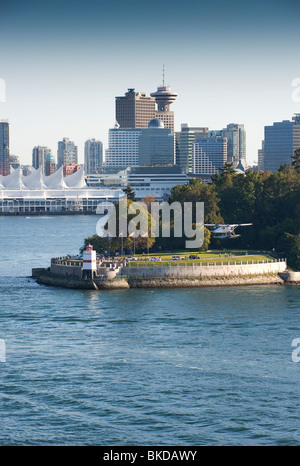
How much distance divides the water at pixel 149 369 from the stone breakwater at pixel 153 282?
5.64 ft

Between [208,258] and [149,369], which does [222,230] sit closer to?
[208,258]

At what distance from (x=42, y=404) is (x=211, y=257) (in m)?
32.6

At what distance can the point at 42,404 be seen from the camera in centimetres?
3266

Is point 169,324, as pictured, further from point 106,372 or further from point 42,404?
point 42,404

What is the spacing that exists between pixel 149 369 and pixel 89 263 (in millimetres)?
21630

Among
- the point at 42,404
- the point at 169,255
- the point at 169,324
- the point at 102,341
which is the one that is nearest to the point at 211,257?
the point at 169,255

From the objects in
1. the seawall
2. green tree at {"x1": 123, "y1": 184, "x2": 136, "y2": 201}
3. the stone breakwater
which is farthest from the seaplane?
green tree at {"x1": 123, "y1": 184, "x2": 136, "y2": 201}

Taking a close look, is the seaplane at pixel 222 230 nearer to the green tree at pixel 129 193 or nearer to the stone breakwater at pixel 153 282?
the stone breakwater at pixel 153 282

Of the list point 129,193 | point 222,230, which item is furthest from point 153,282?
point 129,193

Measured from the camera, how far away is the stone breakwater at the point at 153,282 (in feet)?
190

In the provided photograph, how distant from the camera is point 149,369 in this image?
36781mm

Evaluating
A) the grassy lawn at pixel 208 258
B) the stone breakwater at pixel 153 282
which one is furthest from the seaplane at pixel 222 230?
the stone breakwater at pixel 153 282

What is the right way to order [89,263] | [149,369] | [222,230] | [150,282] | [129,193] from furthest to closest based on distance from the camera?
[129,193] → [222,230] → [150,282] → [89,263] → [149,369]

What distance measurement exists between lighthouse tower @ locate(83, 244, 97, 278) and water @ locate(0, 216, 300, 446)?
209 cm
